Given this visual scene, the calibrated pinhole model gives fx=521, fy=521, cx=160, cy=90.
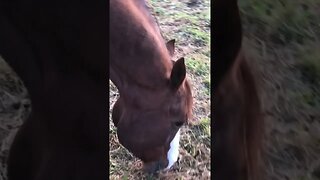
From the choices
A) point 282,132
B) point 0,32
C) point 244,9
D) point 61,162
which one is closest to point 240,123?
point 282,132

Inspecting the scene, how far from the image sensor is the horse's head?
1133mm

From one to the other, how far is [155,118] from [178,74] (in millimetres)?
125

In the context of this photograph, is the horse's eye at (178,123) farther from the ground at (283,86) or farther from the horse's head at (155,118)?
the ground at (283,86)

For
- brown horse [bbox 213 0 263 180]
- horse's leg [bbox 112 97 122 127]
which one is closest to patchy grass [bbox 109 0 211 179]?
horse's leg [bbox 112 97 122 127]

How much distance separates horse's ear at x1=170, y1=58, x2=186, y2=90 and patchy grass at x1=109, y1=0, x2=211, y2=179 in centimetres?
5

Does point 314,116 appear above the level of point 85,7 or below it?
below

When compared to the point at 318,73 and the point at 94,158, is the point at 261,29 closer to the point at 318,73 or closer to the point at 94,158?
the point at 318,73

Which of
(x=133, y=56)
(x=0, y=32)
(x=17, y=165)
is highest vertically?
(x=0, y=32)

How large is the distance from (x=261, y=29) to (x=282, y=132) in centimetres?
19

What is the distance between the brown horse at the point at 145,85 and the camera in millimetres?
1095

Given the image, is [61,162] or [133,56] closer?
[61,162]

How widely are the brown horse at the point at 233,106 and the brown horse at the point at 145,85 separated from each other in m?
0.16

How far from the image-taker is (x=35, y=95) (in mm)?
932

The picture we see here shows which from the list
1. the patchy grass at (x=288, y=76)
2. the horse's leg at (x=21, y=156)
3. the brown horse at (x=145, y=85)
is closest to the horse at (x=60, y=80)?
the horse's leg at (x=21, y=156)
